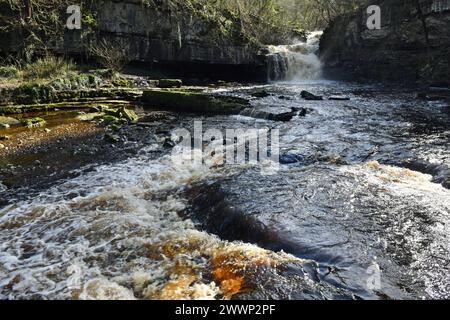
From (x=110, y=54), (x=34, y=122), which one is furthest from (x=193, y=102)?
(x=110, y=54)

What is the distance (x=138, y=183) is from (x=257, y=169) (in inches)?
93.5

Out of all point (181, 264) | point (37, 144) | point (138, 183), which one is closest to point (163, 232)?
point (181, 264)

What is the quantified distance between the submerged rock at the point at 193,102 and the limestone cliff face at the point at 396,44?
42.7 ft

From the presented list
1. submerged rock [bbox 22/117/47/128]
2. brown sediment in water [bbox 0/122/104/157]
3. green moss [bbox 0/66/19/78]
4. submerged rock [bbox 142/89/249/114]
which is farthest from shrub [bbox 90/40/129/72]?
brown sediment in water [bbox 0/122/104/157]

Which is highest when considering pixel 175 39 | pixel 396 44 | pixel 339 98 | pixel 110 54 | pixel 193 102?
pixel 175 39

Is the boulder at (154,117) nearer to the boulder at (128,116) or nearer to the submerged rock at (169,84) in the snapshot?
the boulder at (128,116)

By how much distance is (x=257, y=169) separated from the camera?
25.2 feet

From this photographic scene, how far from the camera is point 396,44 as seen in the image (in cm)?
2339

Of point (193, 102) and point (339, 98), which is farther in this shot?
point (339, 98)

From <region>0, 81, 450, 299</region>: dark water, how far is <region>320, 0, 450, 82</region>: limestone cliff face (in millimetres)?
15696

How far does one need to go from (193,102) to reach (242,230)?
33.8 feet

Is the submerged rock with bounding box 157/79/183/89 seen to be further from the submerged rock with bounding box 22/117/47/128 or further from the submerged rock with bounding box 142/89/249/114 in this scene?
the submerged rock with bounding box 22/117/47/128

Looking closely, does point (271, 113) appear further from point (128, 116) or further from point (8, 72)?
point (8, 72)
